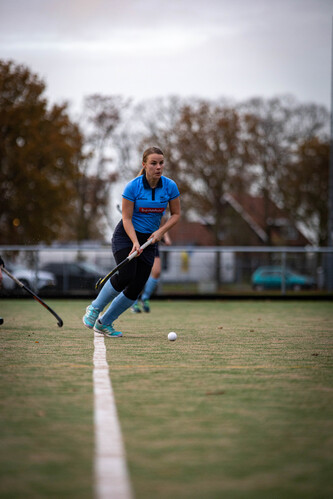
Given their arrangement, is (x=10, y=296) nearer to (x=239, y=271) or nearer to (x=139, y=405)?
(x=239, y=271)

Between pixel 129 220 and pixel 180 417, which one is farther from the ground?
pixel 129 220

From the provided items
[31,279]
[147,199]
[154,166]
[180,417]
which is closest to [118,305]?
[147,199]

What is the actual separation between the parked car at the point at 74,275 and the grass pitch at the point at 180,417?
12.7 m

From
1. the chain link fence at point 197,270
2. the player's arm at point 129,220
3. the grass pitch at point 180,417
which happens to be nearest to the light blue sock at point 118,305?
the grass pitch at point 180,417

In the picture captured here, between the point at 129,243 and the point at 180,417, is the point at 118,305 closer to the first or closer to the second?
the point at 129,243

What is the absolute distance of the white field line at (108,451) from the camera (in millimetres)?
2695

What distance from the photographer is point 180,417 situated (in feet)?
12.7

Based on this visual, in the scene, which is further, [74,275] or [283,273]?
[283,273]

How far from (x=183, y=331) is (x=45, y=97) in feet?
64.3

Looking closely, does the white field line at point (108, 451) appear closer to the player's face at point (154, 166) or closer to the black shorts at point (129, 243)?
the black shorts at point (129, 243)

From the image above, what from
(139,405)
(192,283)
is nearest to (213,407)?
(139,405)

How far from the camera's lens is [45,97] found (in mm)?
27016

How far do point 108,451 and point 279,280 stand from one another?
17969 mm

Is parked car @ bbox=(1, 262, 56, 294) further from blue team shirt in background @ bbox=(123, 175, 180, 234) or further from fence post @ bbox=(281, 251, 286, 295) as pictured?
blue team shirt in background @ bbox=(123, 175, 180, 234)
